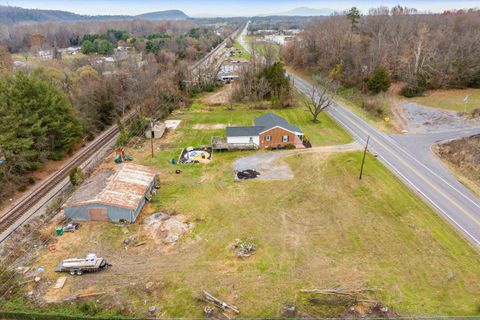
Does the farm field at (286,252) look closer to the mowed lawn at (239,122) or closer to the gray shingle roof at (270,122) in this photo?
the gray shingle roof at (270,122)

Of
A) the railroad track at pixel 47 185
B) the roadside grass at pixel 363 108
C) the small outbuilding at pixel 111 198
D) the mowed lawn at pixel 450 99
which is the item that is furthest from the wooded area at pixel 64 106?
the mowed lawn at pixel 450 99

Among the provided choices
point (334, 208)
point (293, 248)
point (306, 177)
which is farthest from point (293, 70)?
point (293, 248)

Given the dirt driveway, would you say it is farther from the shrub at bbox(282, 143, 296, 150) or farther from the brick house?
the brick house

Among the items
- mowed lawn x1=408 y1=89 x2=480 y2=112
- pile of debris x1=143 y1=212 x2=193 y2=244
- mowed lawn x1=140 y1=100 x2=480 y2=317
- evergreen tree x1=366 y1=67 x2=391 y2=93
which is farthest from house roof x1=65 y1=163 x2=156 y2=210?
mowed lawn x1=408 y1=89 x2=480 y2=112

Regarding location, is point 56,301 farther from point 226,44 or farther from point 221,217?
point 226,44

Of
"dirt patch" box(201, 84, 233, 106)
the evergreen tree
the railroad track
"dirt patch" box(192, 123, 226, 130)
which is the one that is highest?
the evergreen tree
